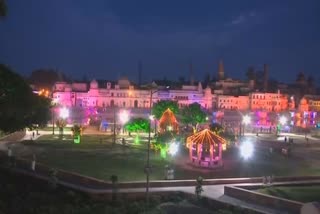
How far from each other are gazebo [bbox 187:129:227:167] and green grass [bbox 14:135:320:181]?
3.24ft

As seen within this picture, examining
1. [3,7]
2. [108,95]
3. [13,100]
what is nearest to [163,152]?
[13,100]

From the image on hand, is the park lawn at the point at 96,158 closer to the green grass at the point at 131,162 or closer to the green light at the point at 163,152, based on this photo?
the green grass at the point at 131,162

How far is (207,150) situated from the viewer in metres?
41.1

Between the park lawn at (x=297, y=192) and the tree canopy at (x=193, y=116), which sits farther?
the tree canopy at (x=193, y=116)

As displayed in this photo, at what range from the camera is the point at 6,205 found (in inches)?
949

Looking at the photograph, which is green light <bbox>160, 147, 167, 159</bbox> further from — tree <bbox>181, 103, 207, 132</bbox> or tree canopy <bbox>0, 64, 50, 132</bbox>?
tree <bbox>181, 103, 207, 132</bbox>

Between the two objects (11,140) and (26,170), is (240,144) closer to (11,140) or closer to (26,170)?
(11,140)

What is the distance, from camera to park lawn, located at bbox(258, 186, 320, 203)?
28862 millimetres

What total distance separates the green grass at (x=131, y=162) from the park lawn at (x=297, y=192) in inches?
206

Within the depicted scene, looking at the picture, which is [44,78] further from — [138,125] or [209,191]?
[209,191]

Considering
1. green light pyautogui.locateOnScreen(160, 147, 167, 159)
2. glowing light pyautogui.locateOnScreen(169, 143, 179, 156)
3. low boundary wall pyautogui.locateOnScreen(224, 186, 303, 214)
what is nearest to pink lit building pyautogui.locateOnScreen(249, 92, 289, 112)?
glowing light pyautogui.locateOnScreen(169, 143, 179, 156)

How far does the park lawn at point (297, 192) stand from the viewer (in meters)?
28.9

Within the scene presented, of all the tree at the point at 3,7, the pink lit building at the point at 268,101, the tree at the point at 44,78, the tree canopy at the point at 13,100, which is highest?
the tree at the point at 44,78

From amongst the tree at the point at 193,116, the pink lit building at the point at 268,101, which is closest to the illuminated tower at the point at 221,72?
the pink lit building at the point at 268,101
